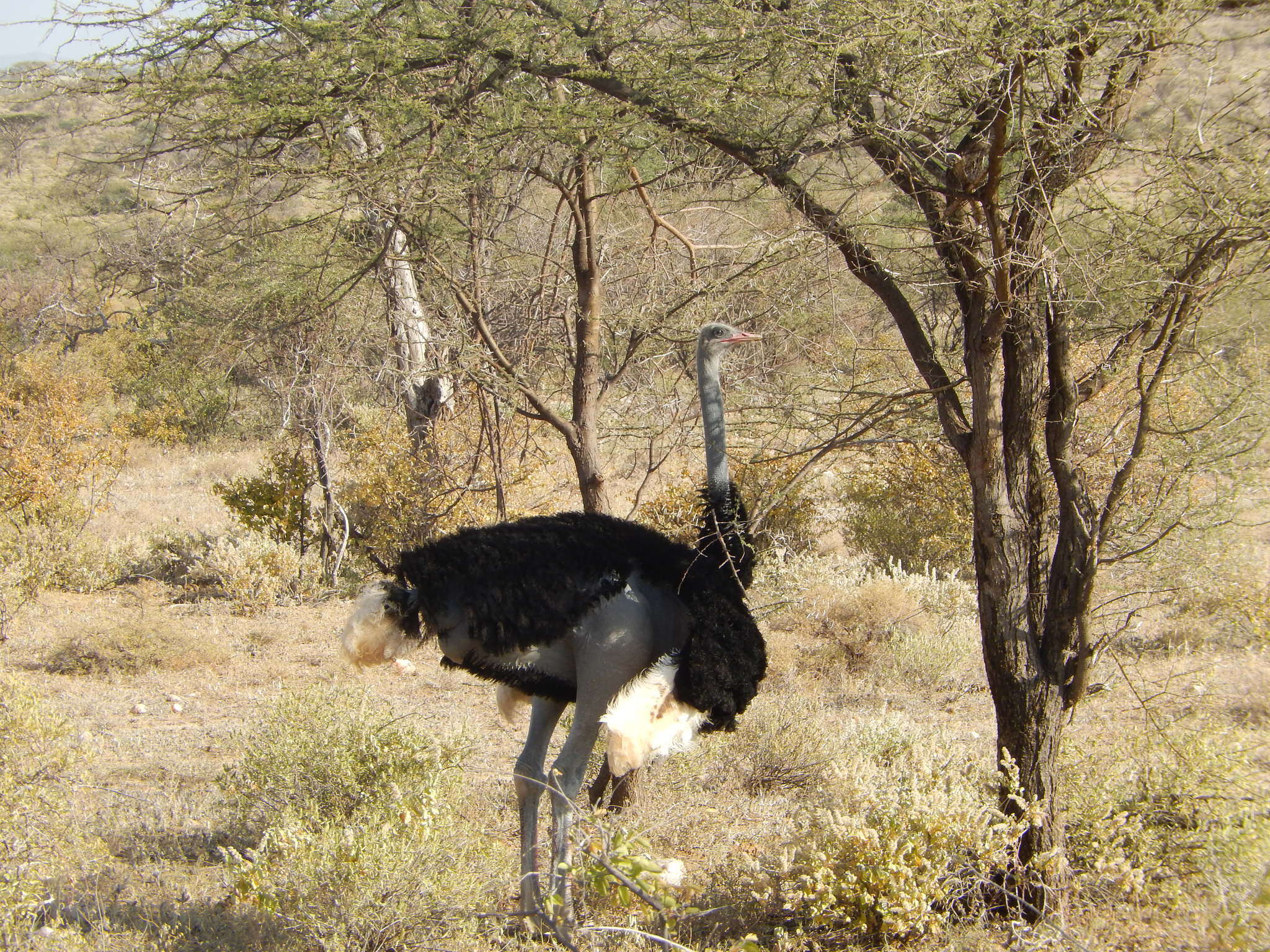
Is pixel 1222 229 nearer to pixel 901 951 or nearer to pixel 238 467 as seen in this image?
pixel 901 951

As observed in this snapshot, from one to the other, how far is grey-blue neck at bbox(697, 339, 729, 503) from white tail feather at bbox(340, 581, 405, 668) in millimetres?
1196

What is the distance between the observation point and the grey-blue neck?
163 inches

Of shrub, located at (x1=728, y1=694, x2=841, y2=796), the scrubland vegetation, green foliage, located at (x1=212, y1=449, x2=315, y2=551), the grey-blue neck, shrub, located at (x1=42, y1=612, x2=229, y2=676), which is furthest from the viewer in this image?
green foliage, located at (x1=212, y1=449, x2=315, y2=551)

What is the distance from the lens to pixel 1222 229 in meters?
3.11

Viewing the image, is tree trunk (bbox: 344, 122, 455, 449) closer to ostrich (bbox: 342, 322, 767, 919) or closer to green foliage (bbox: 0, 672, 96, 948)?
ostrich (bbox: 342, 322, 767, 919)

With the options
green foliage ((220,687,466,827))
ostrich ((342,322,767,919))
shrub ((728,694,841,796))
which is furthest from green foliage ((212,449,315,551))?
Result: ostrich ((342,322,767,919))

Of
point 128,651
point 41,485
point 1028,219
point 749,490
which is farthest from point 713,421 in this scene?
point 41,485

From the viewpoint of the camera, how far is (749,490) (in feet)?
23.7

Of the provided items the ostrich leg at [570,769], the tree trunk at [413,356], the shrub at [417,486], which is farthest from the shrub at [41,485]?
the ostrich leg at [570,769]

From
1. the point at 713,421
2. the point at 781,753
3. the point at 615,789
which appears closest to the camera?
the point at 713,421

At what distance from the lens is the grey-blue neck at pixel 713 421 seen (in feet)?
13.6

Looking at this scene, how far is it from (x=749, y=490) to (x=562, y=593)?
3538 millimetres

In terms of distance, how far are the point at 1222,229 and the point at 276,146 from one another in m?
3.91

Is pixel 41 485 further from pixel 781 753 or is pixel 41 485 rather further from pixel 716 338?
pixel 716 338
